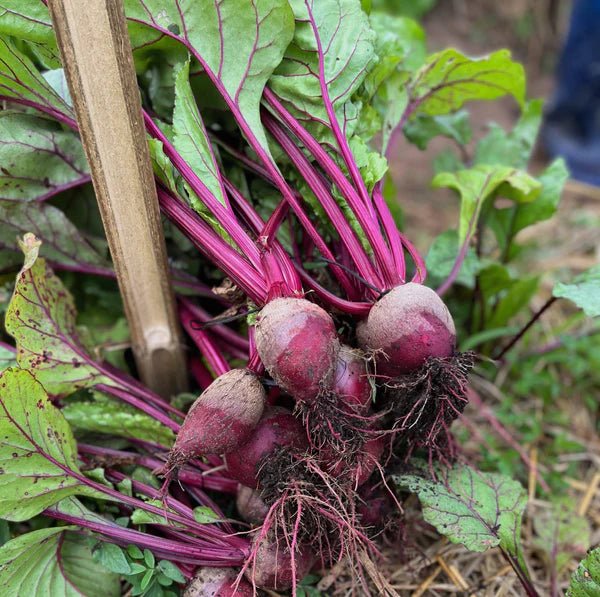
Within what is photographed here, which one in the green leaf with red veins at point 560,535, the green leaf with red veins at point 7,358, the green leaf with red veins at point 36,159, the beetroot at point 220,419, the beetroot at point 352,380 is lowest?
the green leaf with red veins at point 560,535

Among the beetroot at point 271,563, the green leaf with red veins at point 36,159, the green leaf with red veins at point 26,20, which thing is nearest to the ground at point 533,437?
the beetroot at point 271,563

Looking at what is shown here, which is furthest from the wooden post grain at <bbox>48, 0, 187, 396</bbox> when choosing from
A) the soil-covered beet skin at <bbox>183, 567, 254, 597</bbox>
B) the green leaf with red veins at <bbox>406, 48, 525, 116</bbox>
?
the green leaf with red veins at <bbox>406, 48, 525, 116</bbox>

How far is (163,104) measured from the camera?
5.39ft

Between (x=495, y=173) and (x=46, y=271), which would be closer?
(x=46, y=271)

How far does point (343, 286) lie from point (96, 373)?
715 millimetres

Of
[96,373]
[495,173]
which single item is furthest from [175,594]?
[495,173]

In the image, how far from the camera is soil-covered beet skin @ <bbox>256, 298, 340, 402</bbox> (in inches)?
47.7

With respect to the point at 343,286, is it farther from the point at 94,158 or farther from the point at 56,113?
the point at 56,113

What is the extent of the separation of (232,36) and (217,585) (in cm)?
135

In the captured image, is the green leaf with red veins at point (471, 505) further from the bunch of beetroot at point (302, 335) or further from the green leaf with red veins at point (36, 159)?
the green leaf with red veins at point (36, 159)

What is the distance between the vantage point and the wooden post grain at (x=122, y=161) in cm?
118

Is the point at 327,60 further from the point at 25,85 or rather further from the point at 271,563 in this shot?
the point at 271,563

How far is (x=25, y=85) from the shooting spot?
147 cm

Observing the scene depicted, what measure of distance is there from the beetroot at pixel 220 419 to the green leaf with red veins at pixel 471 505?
441 millimetres
